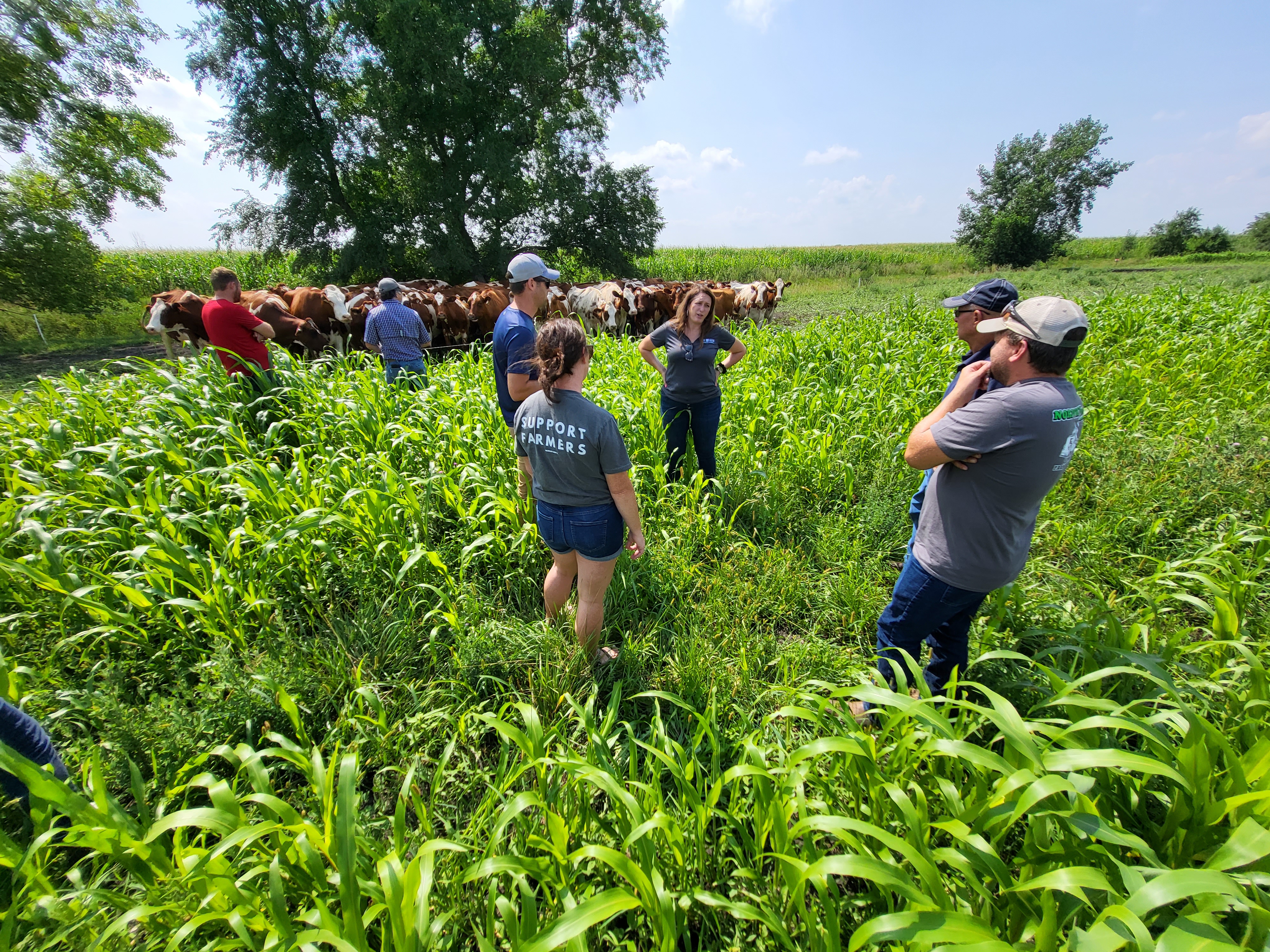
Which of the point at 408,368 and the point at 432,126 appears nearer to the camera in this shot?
the point at 408,368

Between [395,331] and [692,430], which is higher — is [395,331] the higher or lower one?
the higher one

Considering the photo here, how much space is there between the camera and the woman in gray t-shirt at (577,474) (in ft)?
6.32

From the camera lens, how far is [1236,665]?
1928 mm

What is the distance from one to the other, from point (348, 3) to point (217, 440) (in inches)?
794

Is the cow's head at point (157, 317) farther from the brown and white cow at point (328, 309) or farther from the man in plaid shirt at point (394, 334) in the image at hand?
the man in plaid shirt at point (394, 334)

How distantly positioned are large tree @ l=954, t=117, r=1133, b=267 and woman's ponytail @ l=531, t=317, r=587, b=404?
135 feet

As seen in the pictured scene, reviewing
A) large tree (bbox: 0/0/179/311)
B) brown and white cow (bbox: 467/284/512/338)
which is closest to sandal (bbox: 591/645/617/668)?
brown and white cow (bbox: 467/284/512/338)

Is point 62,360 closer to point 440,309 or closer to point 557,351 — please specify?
point 440,309

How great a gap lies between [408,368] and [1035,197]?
43684 millimetres

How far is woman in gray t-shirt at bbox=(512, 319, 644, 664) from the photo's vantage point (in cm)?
193

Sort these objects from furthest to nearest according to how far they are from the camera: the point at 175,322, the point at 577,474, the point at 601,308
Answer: the point at 601,308, the point at 175,322, the point at 577,474

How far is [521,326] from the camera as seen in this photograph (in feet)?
9.14

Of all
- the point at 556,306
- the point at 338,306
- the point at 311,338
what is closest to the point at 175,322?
the point at 338,306

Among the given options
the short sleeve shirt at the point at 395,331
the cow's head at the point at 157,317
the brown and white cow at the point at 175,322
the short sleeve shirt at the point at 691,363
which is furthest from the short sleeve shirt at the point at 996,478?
the cow's head at the point at 157,317
